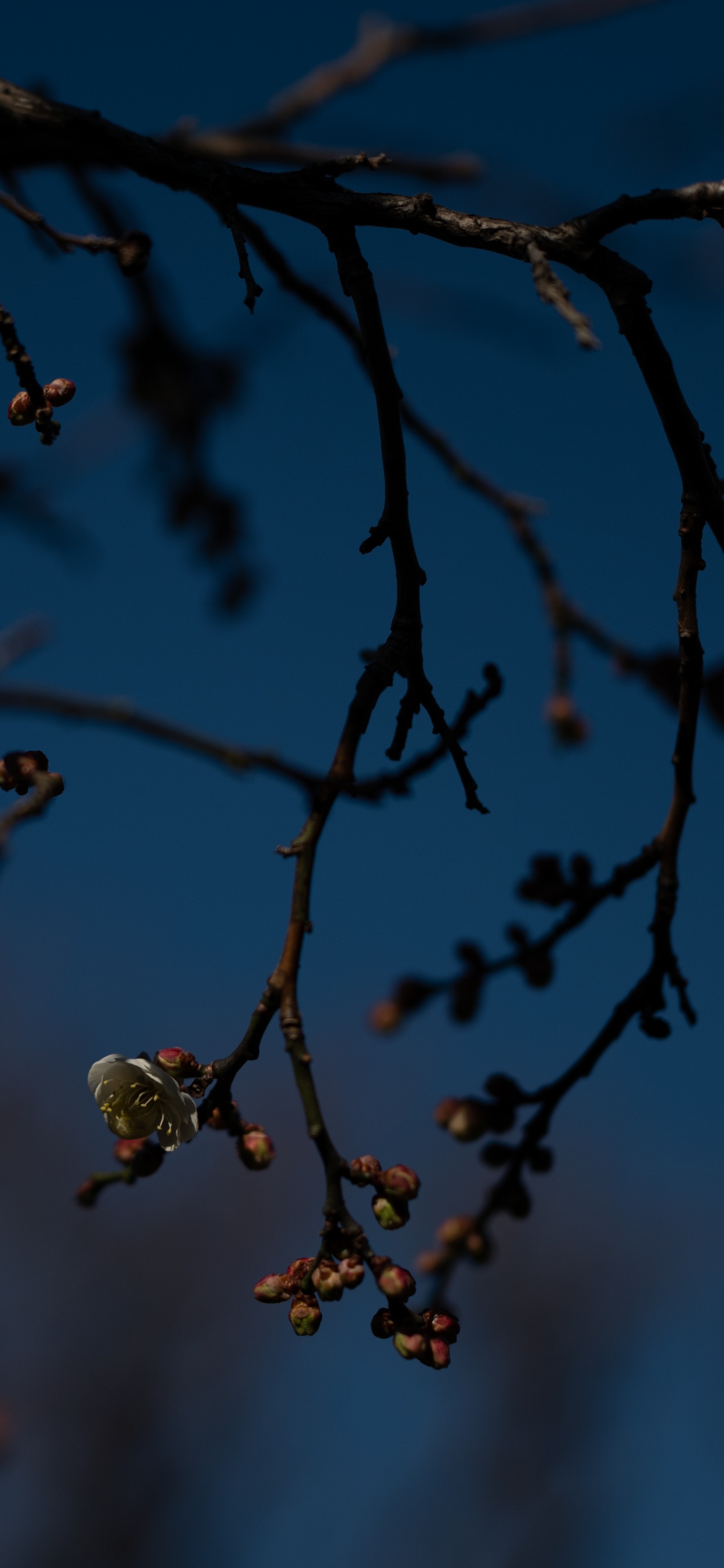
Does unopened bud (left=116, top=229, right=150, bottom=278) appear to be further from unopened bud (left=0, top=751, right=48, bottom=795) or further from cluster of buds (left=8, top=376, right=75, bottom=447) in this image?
unopened bud (left=0, top=751, right=48, bottom=795)

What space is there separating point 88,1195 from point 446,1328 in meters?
0.51

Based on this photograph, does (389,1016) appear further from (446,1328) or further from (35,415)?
(35,415)

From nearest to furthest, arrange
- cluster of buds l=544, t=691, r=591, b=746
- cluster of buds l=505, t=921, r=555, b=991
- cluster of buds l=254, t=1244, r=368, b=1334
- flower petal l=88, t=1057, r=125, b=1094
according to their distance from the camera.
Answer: cluster of buds l=254, t=1244, r=368, b=1334 → flower petal l=88, t=1057, r=125, b=1094 → cluster of buds l=505, t=921, r=555, b=991 → cluster of buds l=544, t=691, r=591, b=746

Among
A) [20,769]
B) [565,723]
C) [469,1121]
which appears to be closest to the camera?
[20,769]

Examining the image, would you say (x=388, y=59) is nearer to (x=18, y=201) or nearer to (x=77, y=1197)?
(x=18, y=201)

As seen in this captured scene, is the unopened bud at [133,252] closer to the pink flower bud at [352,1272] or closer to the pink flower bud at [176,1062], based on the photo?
the pink flower bud at [176,1062]

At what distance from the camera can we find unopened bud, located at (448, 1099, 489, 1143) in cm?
164

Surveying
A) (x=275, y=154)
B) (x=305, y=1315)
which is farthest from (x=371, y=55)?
(x=305, y=1315)

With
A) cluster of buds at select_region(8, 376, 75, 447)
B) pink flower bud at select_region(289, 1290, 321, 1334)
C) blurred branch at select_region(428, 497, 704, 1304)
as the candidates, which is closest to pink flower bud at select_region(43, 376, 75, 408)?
cluster of buds at select_region(8, 376, 75, 447)

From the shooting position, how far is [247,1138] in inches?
54.5

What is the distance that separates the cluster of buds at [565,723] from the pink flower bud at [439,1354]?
93.9 inches

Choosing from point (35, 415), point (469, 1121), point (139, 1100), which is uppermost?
point (35, 415)

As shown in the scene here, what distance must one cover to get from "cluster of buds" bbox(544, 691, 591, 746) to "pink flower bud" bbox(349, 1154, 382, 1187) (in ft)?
7.59

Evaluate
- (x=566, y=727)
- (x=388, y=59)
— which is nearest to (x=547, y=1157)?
(x=566, y=727)
